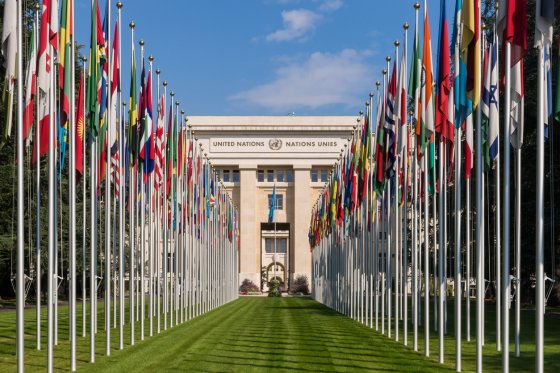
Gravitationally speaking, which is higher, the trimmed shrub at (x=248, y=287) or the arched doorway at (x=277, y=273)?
the arched doorway at (x=277, y=273)

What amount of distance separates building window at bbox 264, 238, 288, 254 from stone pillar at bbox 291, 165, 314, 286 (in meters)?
9.67

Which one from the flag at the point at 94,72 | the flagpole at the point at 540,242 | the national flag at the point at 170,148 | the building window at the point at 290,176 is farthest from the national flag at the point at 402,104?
the building window at the point at 290,176

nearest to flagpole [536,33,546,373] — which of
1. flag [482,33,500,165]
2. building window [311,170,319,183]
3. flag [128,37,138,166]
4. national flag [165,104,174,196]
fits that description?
flag [482,33,500,165]

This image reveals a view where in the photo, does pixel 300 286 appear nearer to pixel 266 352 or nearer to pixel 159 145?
pixel 159 145

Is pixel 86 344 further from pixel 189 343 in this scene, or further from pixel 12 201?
pixel 12 201

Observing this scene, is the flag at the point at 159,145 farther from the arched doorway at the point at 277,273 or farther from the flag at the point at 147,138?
the arched doorway at the point at 277,273

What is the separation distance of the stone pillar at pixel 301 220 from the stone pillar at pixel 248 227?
496 centimetres

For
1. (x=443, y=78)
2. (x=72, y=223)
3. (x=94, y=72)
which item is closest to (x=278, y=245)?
(x=94, y=72)

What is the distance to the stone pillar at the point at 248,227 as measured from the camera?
376 feet

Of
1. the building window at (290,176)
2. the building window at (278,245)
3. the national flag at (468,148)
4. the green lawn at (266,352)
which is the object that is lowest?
the green lawn at (266,352)

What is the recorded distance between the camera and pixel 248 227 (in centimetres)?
11700

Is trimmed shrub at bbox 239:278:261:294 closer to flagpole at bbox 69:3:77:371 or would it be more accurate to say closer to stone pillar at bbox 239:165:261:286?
stone pillar at bbox 239:165:261:286

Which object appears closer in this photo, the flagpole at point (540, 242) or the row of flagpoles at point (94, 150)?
the flagpole at point (540, 242)

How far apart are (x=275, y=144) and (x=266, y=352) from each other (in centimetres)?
9473
